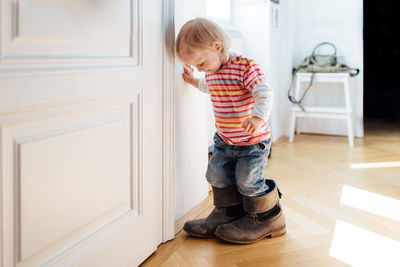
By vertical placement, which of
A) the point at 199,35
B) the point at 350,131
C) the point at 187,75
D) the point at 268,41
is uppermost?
the point at 268,41

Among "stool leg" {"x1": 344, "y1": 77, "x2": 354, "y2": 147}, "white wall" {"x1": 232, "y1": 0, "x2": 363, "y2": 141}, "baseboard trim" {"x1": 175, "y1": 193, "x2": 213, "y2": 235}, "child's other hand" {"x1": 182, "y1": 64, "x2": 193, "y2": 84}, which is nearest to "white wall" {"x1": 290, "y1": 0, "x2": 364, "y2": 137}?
"white wall" {"x1": 232, "y1": 0, "x2": 363, "y2": 141}

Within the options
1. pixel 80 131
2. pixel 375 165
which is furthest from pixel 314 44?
pixel 80 131

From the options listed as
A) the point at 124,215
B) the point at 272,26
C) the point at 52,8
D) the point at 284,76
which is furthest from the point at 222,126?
the point at 284,76

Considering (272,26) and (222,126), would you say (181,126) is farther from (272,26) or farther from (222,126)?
(272,26)

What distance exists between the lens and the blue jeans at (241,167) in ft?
4.48

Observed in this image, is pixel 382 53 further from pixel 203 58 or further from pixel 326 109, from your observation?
pixel 203 58

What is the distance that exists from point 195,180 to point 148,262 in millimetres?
457

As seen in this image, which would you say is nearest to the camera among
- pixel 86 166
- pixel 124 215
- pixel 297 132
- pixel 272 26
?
pixel 86 166

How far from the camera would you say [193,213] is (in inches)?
61.7

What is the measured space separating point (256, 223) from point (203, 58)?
579mm

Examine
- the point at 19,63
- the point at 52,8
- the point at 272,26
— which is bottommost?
the point at 19,63

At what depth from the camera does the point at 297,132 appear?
11.3 feet

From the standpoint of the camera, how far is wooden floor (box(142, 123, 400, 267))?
4.04 ft

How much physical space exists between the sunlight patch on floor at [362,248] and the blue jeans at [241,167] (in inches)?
11.8
